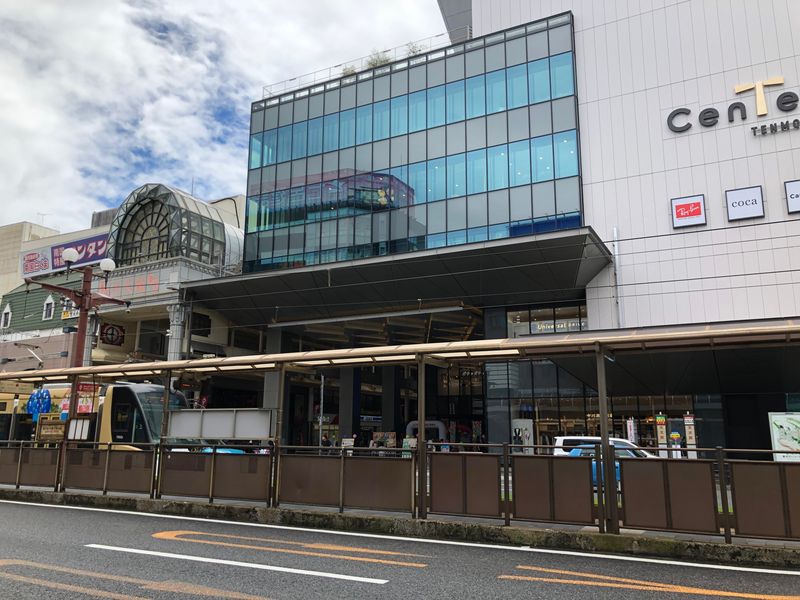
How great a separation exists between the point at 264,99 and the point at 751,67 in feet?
81.6

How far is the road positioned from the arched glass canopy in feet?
90.2

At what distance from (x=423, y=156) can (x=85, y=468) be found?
70.3 feet

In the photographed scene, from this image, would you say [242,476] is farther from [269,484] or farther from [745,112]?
[745,112]

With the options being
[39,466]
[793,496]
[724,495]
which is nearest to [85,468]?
[39,466]

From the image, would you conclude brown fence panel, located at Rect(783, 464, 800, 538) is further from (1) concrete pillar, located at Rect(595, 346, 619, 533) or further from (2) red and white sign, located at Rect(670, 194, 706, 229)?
(2) red and white sign, located at Rect(670, 194, 706, 229)

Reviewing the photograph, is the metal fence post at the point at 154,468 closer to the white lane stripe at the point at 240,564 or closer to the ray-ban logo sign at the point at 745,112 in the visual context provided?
the white lane stripe at the point at 240,564

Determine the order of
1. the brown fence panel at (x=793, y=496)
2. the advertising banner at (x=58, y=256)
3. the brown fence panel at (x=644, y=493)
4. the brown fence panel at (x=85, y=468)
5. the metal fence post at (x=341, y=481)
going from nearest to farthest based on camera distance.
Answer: the brown fence panel at (x=793, y=496)
the brown fence panel at (x=644, y=493)
the metal fence post at (x=341, y=481)
the brown fence panel at (x=85, y=468)
the advertising banner at (x=58, y=256)

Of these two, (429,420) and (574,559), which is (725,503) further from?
(429,420)

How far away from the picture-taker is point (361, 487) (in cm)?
1140

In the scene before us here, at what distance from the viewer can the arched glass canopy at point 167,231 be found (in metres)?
36.1

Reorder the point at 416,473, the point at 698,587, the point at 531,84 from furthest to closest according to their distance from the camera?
the point at 531,84 → the point at 416,473 → the point at 698,587

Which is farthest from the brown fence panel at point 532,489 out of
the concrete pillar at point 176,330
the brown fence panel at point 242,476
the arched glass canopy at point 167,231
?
the arched glass canopy at point 167,231

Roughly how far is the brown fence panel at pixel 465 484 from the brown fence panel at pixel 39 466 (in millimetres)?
9893

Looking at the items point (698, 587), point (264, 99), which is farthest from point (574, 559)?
point (264, 99)
